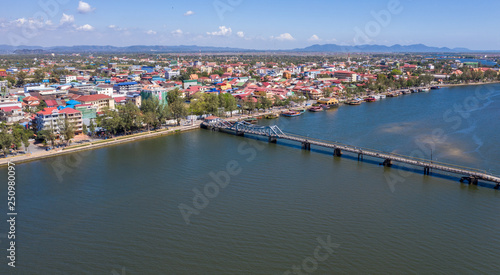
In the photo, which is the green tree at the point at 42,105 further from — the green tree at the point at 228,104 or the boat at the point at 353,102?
the boat at the point at 353,102

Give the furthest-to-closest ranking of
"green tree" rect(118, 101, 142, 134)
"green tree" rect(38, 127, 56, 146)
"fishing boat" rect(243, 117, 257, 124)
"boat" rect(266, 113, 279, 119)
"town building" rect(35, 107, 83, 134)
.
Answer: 1. "boat" rect(266, 113, 279, 119)
2. "fishing boat" rect(243, 117, 257, 124)
3. "green tree" rect(118, 101, 142, 134)
4. "town building" rect(35, 107, 83, 134)
5. "green tree" rect(38, 127, 56, 146)

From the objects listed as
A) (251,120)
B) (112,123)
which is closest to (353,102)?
(251,120)

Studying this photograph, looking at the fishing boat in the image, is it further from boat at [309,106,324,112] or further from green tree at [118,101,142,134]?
green tree at [118,101,142,134]

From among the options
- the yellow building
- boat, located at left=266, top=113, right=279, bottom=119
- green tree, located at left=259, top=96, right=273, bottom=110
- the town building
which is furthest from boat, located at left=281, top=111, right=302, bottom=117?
the town building

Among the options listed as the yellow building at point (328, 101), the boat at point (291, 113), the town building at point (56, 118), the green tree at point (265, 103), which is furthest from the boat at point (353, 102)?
the town building at point (56, 118)

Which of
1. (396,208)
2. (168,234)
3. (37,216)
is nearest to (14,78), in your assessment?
(37,216)

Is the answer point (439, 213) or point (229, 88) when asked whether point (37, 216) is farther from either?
point (229, 88)

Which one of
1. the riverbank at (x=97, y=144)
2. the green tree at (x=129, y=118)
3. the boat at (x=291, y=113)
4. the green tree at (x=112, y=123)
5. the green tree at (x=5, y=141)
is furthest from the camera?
the boat at (x=291, y=113)

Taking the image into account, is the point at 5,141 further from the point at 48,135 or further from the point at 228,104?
the point at 228,104

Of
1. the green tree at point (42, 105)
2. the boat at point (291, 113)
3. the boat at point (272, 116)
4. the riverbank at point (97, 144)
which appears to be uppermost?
the green tree at point (42, 105)
